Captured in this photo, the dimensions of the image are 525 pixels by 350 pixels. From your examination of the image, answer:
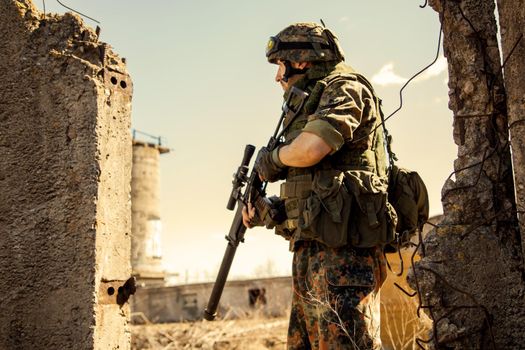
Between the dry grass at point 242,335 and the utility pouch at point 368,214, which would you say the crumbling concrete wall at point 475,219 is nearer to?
the utility pouch at point 368,214

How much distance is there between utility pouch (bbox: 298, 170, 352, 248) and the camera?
8.83ft

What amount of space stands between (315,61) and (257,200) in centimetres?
80

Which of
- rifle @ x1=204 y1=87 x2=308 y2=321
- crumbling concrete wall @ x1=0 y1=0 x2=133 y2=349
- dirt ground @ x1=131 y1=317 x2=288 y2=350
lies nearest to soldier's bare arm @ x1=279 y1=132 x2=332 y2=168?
rifle @ x1=204 y1=87 x2=308 y2=321

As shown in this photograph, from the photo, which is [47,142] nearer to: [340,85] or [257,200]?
[257,200]

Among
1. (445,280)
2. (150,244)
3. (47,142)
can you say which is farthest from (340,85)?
(150,244)

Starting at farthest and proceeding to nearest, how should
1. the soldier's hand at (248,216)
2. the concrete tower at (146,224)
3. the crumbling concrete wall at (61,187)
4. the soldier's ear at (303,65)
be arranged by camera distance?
the concrete tower at (146,224) → the soldier's hand at (248,216) → the soldier's ear at (303,65) → the crumbling concrete wall at (61,187)

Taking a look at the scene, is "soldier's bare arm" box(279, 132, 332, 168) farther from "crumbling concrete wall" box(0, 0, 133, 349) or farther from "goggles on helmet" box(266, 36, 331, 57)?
"crumbling concrete wall" box(0, 0, 133, 349)

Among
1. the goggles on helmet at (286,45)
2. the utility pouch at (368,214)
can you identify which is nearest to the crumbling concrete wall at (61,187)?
the goggles on helmet at (286,45)

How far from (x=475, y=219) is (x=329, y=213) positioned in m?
0.62

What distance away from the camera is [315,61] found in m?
3.11

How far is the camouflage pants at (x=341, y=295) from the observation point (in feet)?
8.77

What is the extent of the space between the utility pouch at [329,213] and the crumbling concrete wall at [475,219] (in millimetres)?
372

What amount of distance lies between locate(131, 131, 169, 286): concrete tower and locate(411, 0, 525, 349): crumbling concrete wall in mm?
23765

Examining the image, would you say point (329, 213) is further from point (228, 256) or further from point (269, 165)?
point (228, 256)
